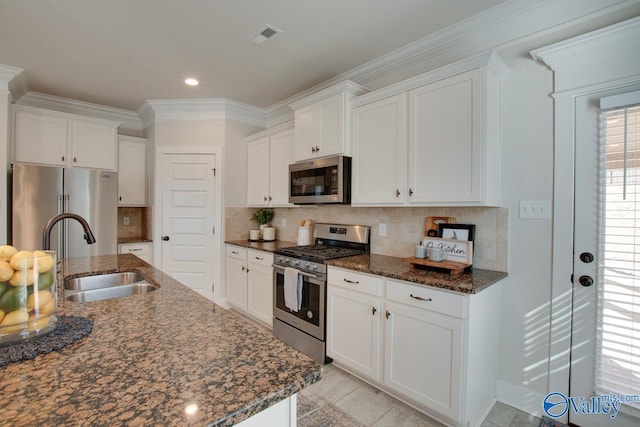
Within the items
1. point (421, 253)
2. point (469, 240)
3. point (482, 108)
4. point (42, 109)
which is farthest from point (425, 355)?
point (42, 109)

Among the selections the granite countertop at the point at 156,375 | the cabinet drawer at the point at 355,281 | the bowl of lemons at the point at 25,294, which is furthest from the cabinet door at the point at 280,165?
the bowl of lemons at the point at 25,294

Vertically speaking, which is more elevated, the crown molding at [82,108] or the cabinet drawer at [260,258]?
the crown molding at [82,108]

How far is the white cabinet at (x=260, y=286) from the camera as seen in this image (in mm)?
3184

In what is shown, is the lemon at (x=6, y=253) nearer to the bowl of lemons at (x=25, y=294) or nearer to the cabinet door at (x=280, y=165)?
the bowl of lemons at (x=25, y=294)

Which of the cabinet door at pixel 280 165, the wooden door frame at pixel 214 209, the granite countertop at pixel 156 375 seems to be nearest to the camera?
the granite countertop at pixel 156 375

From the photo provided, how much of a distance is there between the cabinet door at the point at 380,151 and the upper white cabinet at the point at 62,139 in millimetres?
3168

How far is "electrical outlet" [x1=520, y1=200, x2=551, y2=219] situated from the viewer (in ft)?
6.35

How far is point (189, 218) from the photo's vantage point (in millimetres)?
3945

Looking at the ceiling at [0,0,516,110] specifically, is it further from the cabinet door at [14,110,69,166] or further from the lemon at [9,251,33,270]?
the lemon at [9,251,33,270]

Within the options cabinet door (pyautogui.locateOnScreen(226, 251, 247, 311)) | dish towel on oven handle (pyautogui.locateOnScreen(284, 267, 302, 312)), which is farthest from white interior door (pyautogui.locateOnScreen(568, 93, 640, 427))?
cabinet door (pyautogui.locateOnScreen(226, 251, 247, 311))

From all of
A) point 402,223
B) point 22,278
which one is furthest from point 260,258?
point 22,278

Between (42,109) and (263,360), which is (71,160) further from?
(263,360)

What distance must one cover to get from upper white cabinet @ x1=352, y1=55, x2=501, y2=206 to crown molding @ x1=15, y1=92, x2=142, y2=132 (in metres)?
3.49

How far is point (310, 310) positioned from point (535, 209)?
1825 millimetres
